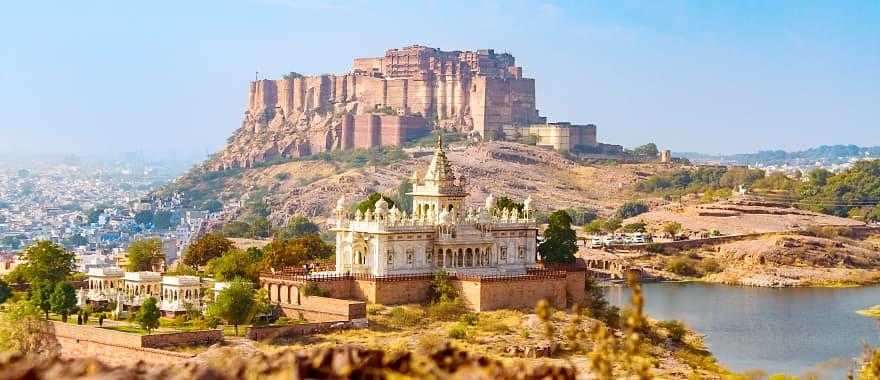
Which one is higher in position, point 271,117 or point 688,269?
point 271,117

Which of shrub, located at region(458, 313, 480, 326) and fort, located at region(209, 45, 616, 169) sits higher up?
fort, located at region(209, 45, 616, 169)

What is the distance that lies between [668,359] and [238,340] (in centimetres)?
1096

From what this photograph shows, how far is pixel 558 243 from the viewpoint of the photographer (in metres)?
45.0

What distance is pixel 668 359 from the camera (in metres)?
38.4

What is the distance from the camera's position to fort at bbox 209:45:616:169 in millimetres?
106562

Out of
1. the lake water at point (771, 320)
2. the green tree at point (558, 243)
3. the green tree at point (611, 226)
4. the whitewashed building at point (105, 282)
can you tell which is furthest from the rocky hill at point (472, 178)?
the whitewashed building at point (105, 282)

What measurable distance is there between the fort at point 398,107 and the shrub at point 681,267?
33225mm

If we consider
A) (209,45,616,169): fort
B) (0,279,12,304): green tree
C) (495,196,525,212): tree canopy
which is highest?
(209,45,616,169): fort

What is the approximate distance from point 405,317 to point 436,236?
3772 mm

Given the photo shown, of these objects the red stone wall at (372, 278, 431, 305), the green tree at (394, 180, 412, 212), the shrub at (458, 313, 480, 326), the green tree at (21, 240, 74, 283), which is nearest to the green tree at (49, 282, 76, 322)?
the green tree at (21, 240, 74, 283)

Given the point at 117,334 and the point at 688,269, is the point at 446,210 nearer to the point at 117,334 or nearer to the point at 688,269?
the point at 117,334

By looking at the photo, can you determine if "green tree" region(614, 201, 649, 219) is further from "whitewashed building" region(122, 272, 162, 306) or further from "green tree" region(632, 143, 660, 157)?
"whitewashed building" region(122, 272, 162, 306)

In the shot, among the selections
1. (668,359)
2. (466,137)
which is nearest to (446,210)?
(668,359)

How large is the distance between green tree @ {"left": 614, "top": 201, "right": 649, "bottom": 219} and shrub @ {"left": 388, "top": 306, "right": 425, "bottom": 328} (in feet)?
172
